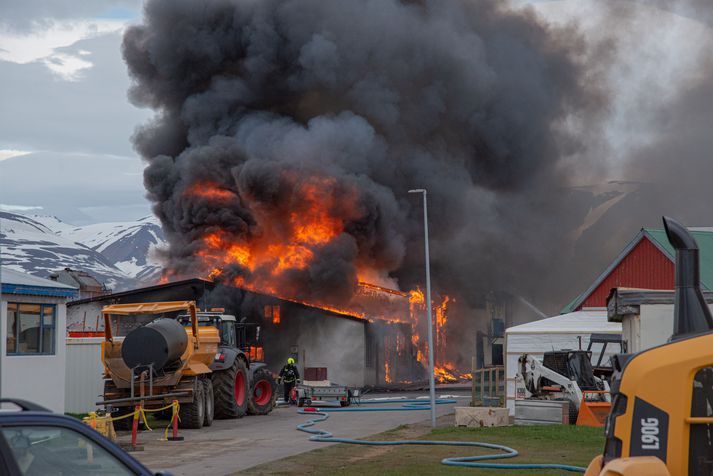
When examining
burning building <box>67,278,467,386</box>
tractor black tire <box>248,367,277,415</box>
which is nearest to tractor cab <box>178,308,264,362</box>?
tractor black tire <box>248,367,277,415</box>

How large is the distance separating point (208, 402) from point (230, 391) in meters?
2.01

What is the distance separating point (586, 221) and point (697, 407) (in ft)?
219

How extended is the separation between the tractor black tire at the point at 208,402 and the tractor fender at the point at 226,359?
96 cm

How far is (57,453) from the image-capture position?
19.0 ft

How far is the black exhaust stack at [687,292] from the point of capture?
328 inches

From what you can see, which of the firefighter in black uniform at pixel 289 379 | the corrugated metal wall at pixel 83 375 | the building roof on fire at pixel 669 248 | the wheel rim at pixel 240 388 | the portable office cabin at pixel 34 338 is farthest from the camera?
the firefighter in black uniform at pixel 289 379

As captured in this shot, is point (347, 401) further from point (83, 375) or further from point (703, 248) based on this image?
point (703, 248)

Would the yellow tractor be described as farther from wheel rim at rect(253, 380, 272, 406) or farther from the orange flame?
the orange flame

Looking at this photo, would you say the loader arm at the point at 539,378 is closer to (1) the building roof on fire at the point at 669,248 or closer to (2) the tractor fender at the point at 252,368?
(2) the tractor fender at the point at 252,368

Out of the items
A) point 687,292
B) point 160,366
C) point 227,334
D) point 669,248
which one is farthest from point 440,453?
point 669,248

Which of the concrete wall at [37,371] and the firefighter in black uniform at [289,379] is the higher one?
the concrete wall at [37,371]

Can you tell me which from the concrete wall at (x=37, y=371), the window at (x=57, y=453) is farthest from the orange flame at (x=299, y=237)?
the window at (x=57, y=453)

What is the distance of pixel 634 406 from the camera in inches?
305

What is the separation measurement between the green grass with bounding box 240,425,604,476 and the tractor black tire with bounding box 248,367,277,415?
7.23 meters
